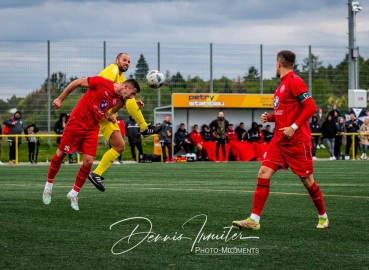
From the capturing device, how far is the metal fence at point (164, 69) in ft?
110

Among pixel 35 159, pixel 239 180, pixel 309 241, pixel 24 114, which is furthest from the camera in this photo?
pixel 24 114

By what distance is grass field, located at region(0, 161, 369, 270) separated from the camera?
6.27 metres

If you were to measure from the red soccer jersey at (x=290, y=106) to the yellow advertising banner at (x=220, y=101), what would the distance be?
23.7 meters

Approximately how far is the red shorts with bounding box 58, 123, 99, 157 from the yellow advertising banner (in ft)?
70.3

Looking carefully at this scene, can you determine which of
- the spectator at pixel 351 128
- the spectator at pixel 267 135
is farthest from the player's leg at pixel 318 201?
the spectator at pixel 351 128

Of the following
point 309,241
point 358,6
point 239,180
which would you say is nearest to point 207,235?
point 309,241

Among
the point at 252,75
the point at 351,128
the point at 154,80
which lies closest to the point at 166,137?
the point at 252,75

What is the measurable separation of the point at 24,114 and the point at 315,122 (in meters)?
Answer: 13.0

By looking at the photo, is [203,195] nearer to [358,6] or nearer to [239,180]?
[239,180]

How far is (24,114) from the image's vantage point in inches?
1310

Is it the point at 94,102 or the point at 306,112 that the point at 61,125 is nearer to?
the point at 94,102

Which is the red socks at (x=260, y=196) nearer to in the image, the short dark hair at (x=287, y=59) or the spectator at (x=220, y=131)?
the short dark hair at (x=287, y=59)

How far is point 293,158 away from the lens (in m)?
8.44

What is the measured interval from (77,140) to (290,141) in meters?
3.59
